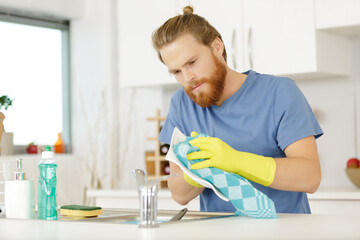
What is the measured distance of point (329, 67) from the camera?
318cm

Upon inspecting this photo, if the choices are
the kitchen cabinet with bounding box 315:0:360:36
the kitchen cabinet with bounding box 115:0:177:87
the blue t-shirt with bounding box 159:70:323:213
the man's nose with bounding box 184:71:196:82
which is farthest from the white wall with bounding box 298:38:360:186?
the man's nose with bounding box 184:71:196:82

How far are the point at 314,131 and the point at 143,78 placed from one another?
2048 mm

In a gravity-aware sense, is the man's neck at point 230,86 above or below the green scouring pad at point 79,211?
above

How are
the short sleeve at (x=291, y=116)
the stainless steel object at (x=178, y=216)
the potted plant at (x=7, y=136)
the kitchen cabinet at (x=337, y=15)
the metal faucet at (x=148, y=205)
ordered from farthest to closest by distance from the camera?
the potted plant at (x=7, y=136), the kitchen cabinet at (x=337, y=15), the short sleeve at (x=291, y=116), the stainless steel object at (x=178, y=216), the metal faucet at (x=148, y=205)

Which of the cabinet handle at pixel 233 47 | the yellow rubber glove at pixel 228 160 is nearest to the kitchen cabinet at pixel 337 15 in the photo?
the cabinet handle at pixel 233 47

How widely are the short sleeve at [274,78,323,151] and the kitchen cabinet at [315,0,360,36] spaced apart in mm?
1283

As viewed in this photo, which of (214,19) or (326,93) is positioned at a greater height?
(214,19)

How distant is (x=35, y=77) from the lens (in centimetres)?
417

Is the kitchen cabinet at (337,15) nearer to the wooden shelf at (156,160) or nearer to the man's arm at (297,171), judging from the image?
the wooden shelf at (156,160)

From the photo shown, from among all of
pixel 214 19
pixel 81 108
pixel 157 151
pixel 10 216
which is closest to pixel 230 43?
pixel 214 19

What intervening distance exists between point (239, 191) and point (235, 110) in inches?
18.6

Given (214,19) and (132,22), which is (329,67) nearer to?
(214,19)

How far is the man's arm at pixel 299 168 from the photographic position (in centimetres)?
163

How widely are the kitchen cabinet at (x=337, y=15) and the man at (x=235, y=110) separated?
1216mm
